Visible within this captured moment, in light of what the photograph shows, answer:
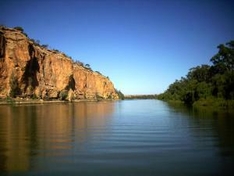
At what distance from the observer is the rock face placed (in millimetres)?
94938

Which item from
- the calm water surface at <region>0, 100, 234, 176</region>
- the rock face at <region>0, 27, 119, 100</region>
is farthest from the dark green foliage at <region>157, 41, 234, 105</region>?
the rock face at <region>0, 27, 119, 100</region>

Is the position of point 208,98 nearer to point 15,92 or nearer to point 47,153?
point 47,153

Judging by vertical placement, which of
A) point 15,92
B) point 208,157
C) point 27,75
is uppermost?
point 27,75

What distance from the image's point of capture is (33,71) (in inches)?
4284

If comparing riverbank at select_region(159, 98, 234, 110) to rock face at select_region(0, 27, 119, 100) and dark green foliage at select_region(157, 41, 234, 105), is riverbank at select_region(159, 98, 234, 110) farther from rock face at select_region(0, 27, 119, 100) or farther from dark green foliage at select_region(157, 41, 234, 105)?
rock face at select_region(0, 27, 119, 100)

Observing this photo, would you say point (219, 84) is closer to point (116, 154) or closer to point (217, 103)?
point (217, 103)

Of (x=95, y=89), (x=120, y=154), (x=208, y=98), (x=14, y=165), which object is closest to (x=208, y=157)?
(x=120, y=154)

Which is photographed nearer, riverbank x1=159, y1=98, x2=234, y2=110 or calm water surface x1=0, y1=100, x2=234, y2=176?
calm water surface x1=0, y1=100, x2=234, y2=176

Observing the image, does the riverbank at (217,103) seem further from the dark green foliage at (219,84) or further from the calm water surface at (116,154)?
the calm water surface at (116,154)

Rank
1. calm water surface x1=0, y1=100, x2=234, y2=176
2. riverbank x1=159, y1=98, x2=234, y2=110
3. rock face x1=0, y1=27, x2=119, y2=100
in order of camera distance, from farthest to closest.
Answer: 1. rock face x1=0, y1=27, x2=119, y2=100
2. riverbank x1=159, y1=98, x2=234, y2=110
3. calm water surface x1=0, y1=100, x2=234, y2=176

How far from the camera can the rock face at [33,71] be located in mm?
94938

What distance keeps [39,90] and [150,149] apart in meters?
99.0

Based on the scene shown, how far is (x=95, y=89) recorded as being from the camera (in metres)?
172

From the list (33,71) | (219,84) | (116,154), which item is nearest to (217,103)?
(219,84)
